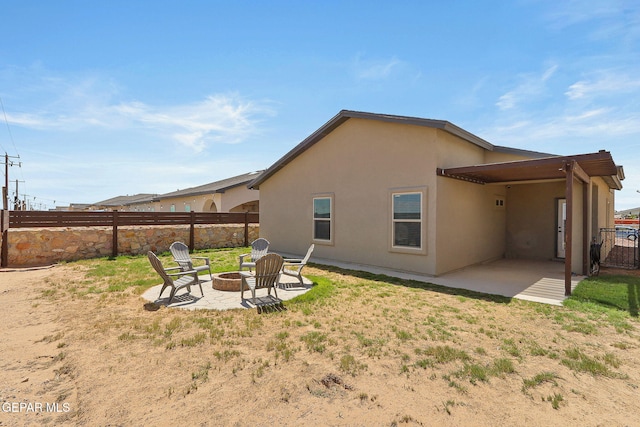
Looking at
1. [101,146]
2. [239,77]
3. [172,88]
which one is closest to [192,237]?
[172,88]

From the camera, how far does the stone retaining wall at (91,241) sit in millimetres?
10414

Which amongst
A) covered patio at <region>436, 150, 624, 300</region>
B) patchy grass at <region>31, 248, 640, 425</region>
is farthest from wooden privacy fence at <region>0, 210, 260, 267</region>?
covered patio at <region>436, 150, 624, 300</region>

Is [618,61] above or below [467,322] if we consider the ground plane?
above

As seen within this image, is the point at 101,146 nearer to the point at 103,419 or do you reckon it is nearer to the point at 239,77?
the point at 239,77

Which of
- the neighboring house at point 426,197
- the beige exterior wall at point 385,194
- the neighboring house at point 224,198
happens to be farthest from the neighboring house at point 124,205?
the beige exterior wall at point 385,194

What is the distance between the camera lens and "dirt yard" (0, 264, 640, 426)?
8.88 feet

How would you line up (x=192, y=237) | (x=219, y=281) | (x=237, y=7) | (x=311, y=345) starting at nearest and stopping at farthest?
(x=311, y=345)
(x=219, y=281)
(x=237, y=7)
(x=192, y=237)

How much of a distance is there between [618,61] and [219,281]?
38.0ft

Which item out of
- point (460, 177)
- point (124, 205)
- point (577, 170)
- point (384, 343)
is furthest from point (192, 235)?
point (124, 205)

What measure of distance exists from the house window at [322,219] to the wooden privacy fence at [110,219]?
19.2 feet

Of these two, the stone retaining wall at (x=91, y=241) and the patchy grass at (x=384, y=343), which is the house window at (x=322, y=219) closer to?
the patchy grass at (x=384, y=343)

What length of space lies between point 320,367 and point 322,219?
816cm

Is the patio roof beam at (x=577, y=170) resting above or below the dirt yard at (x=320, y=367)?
above

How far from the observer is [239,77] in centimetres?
1023
